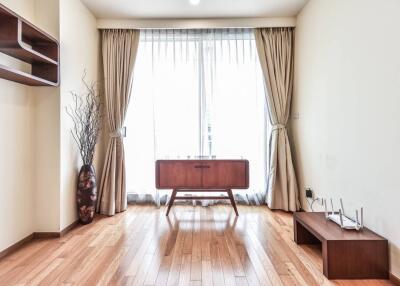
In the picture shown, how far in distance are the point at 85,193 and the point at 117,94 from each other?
151 cm

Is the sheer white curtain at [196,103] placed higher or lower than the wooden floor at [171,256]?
higher

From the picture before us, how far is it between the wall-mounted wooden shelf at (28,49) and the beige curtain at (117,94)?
1.13 metres

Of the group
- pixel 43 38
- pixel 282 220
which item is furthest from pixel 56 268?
pixel 282 220

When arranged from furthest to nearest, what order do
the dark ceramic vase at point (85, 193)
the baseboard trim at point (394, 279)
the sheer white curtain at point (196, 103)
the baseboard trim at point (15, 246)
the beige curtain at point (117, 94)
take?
the sheer white curtain at point (196, 103)
the beige curtain at point (117, 94)
the dark ceramic vase at point (85, 193)
the baseboard trim at point (15, 246)
the baseboard trim at point (394, 279)

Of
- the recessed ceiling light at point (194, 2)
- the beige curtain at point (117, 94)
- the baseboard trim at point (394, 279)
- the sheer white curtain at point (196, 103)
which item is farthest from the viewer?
the sheer white curtain at point (196, 103)

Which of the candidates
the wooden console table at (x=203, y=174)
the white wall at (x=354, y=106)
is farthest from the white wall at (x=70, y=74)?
the white wall at (x=354, y=106)

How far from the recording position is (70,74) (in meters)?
3.04

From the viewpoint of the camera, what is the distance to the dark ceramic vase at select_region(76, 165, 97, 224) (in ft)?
10.2

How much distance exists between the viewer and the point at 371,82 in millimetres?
2102

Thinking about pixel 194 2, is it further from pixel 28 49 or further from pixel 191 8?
pixel 28 49

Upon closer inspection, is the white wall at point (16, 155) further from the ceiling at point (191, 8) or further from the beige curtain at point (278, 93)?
the beige curtain at point (278, 93)

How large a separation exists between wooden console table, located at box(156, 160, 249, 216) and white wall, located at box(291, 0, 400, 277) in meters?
0.94

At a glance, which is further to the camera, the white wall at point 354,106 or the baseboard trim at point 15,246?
the baseboard trim at point 15,246

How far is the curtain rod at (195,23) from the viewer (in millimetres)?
3795
